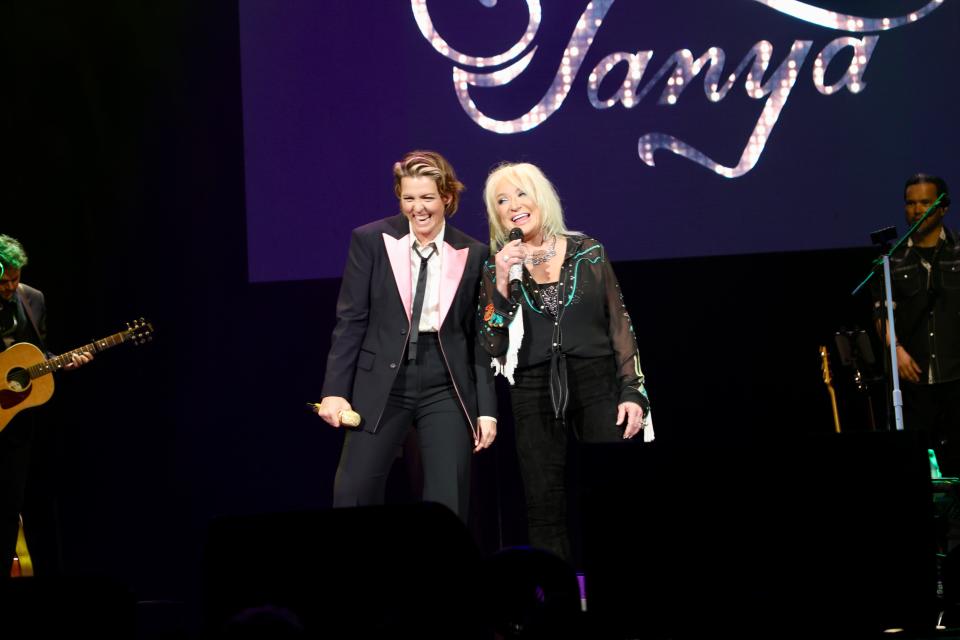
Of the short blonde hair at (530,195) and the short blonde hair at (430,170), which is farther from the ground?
the short blonde hair at (430,170)

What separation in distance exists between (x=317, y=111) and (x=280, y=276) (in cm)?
85

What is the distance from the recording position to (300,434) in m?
6.20

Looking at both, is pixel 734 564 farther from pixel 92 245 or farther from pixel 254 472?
pixel 92 245

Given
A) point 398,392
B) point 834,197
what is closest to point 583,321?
point 398,392

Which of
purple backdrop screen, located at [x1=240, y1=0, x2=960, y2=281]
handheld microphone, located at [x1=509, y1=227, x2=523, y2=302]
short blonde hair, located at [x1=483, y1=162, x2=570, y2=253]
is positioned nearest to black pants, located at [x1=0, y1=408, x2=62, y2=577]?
purple backdrop screen, located at [x1=240, y1=0, x2=960, y2=281]

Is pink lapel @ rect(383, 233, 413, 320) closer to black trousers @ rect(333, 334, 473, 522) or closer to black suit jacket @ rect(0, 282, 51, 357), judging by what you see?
black trousers @ rect(333, 334, 473, 522)

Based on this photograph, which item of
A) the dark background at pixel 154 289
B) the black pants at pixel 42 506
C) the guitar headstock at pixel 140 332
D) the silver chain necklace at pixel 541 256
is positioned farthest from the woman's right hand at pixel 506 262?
the black pants at pixel 42 506

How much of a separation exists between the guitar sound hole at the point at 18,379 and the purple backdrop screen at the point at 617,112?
1.22 m

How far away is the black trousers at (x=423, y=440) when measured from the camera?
4.03 m

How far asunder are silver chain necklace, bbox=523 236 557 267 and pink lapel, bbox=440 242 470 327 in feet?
0.77

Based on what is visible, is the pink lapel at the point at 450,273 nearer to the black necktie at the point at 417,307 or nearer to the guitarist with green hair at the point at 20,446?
the black necktie at the point at 417,307

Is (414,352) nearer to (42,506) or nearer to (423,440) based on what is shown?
(423,440)

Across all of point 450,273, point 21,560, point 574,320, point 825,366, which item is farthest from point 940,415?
point 21,560

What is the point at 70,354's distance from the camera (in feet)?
18.9
